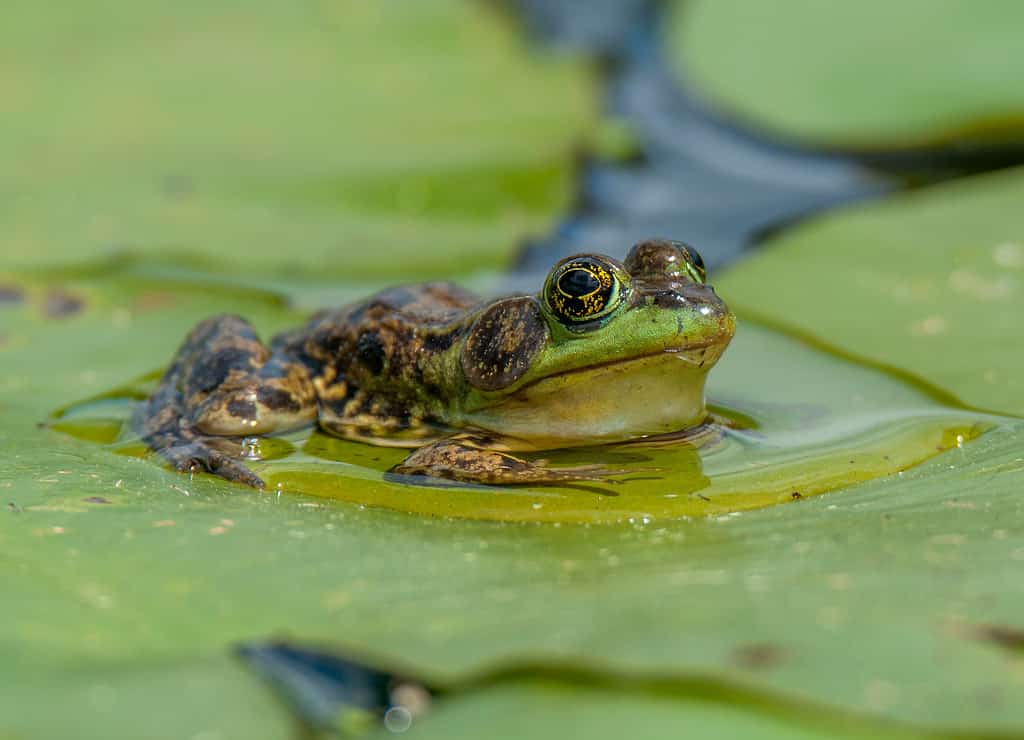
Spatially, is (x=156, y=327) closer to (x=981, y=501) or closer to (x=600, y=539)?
(x=600, y=539)

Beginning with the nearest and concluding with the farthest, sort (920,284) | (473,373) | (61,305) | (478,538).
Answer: (478,538) < (473,373) < (920,284) < (61,305)

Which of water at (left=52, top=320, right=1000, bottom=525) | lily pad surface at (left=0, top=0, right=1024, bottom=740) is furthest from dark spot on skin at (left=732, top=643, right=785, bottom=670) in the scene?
water at (left=52, top=320, right=1000, bottom=525)

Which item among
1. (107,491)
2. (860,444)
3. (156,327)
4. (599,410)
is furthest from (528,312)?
(156,327)

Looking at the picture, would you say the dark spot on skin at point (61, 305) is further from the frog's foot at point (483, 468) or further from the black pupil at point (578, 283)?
the black pupil at point (578, 283)

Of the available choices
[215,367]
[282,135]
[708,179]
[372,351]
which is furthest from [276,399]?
[708,179]

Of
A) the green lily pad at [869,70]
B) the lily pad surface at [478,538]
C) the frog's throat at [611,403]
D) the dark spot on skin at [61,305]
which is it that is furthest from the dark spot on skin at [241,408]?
the green lily pad at [869,70]

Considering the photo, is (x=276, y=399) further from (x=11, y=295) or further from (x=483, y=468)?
(x=11, y=295)
